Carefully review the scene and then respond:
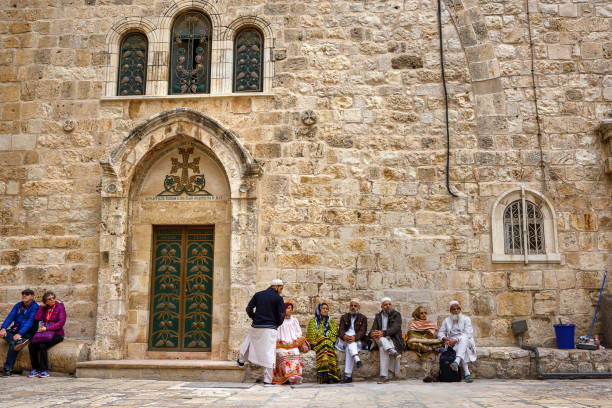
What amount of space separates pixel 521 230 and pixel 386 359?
290 cm

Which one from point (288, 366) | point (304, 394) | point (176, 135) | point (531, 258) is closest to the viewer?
point (304, 394)

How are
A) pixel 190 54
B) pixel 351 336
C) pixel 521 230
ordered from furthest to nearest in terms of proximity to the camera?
pixel 190 54 → pixel 521 230 → pixel 351 336

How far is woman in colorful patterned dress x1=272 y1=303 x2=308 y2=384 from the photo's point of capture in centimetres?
734

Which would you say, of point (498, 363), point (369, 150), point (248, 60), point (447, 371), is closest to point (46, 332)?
point (248, 60)

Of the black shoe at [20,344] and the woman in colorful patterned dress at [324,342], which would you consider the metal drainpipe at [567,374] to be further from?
the black shoe at [20,344]

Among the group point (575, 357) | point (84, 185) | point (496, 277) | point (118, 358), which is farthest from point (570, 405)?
point (84, 185)

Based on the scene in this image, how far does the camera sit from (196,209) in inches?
349

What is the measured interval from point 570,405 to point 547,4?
6.38m

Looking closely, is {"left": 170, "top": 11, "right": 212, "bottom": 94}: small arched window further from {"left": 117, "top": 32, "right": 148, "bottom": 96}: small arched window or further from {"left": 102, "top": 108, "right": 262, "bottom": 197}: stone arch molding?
{"left": 102, "top": 108, "right": 262, "bottom": 197}: stone arch molding

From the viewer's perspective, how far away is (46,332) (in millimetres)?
7969

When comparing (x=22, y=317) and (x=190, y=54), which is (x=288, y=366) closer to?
(x=22, y=317)

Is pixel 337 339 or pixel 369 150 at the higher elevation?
pixel 369 150

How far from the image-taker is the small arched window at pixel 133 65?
9.18m

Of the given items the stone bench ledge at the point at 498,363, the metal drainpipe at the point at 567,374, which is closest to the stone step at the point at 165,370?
the stone bench ledge at the point at 498,363
